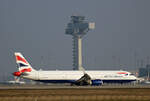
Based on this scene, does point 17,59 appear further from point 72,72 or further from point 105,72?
point 105,72

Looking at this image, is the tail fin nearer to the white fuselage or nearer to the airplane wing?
the white fuselage

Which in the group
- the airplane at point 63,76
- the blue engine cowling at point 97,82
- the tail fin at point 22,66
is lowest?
the blue engine cowling at point 97,82

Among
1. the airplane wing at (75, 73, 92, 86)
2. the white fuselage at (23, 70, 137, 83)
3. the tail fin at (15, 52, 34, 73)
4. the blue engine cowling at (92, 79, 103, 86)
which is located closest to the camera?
the airplane wing at (75, 73, 92, 86)

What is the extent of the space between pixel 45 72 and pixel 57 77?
11.5 feet

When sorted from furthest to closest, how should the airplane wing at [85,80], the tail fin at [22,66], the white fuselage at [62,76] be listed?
the tail fin at [22,66]
the white fuselage at [62,76]
the airplane wing at [85,80]

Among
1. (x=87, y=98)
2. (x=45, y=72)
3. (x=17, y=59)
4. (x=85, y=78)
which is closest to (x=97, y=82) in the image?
(x=85, y=78)

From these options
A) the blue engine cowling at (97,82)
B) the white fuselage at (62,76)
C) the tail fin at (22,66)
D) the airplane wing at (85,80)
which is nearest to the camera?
the airplane wing at (85,80)

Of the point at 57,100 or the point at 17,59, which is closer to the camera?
the point at 57,100

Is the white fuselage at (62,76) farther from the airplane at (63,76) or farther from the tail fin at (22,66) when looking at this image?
the tail fin at (22,66)

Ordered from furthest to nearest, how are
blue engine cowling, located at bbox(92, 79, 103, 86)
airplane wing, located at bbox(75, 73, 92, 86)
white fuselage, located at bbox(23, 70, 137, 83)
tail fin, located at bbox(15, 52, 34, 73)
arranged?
1. tail fin, located at bbox(15, 52, 34, 73)
2. white fuselage, located at bbox(23, 70, 137, 83)
3. blue engine cowling, located at bbox(92, 79, 103, 86)
4. airplane wing, located at bbox(75, 73, 92, 86)

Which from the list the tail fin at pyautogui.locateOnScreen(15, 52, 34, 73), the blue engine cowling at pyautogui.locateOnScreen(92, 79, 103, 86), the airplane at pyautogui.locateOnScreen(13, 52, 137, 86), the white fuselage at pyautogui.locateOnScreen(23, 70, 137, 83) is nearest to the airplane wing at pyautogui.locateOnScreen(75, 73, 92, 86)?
the airplane at pyautogui.locateOnScreen(13, 52, 137, 86)


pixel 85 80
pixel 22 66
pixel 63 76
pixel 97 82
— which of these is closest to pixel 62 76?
pixel 63 76

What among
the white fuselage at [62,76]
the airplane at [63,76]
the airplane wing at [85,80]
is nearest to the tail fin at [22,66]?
the airplane at [63,76]

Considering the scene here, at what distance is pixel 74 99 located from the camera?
64.9m
